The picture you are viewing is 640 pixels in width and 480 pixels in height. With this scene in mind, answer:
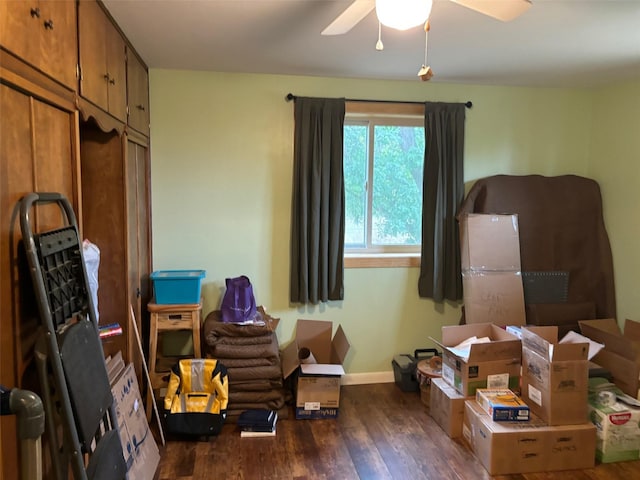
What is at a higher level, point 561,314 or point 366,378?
point 561,314

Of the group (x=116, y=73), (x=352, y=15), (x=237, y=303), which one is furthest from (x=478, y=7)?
(x=237, y=303)

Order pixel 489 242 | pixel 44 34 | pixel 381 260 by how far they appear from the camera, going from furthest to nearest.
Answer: pixel 381 260
pixel 489 242
pixel 44 34

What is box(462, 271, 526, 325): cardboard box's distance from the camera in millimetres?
3465

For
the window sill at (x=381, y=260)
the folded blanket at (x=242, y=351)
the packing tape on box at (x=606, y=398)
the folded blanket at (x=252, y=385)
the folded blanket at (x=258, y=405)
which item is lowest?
the folded blanket at (x=258, y=405)

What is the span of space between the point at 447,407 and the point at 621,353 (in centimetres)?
120

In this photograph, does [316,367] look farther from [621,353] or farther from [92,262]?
[621,353]

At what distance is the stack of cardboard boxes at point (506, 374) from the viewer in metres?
2.54

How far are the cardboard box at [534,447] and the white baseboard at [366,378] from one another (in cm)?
120

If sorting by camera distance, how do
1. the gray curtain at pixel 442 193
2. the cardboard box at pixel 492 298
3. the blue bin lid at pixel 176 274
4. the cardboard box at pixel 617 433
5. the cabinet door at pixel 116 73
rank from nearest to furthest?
the cabinet door at pixel 116 73
the cardboard box at pixel 617 433
the blue bin lid at pixel 176 274
the cardboard box at pixel 492 298
the gray curtain at pixel 442 193

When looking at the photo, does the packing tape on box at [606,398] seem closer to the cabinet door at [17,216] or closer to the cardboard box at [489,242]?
the cardboard box at [489,242]

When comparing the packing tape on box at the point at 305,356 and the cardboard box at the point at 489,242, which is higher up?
the cardboard box at the point at 489,242

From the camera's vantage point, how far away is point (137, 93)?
115 inches

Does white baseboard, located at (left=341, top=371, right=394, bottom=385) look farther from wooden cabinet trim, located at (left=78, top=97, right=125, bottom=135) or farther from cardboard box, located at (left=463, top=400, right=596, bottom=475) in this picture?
wooden cabinet trim, located at (left=78, top=97, right=125, bottom=135)

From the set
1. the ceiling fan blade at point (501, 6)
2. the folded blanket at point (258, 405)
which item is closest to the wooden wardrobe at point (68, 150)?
the folded blanket at point (258, 405)
